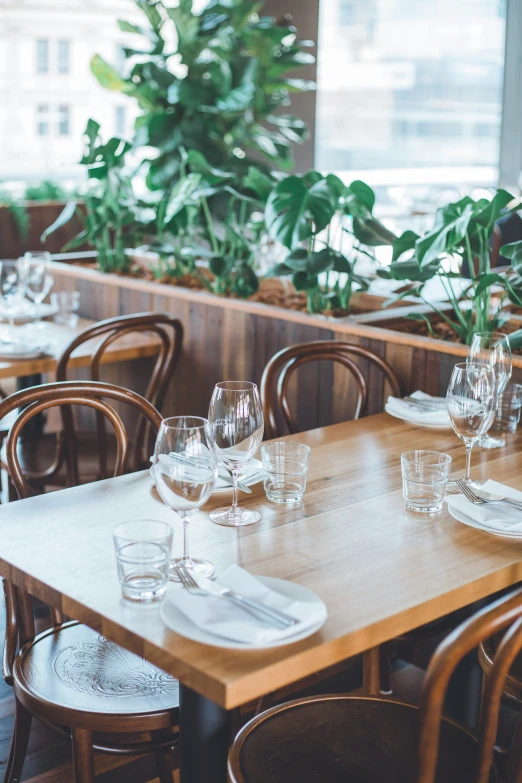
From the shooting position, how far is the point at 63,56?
8852mm

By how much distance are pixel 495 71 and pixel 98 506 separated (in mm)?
8753

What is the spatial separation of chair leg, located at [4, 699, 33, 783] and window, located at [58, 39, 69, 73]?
7930mm

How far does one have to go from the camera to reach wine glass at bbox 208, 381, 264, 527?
5.62 feet

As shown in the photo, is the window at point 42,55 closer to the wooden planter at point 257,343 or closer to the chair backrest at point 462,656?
the wooden planter at point 257,343

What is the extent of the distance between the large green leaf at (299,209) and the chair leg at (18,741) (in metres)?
1.60

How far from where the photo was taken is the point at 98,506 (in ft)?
5.90

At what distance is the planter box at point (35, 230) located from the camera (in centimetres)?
654

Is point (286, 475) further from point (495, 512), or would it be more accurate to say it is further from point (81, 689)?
point (81, 689)

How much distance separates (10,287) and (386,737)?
7.50 ft

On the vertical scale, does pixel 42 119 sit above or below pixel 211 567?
above

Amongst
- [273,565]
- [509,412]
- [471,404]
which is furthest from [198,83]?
[273,565]

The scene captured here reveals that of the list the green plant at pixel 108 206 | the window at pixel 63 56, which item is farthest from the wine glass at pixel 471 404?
the window at pixel 63 56

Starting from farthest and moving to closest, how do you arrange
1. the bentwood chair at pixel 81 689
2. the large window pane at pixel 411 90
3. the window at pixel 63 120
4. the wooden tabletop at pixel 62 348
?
the large window pane at pixel 411 90 → the window at pixel 63 120 → the wooden tabletop at pixel 62 348 → the bentwood chair at pixel 81 689

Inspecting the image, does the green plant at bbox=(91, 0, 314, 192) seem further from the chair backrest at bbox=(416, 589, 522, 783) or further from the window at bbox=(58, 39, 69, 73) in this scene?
the window at bbox=(58, 39, 69, 73)
